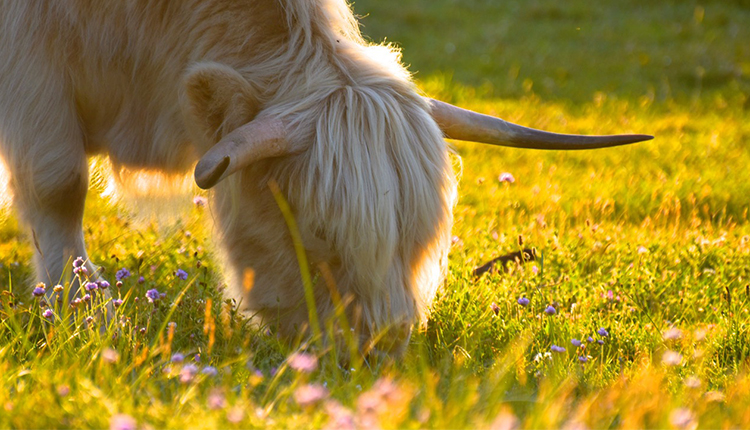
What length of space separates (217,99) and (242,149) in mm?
380

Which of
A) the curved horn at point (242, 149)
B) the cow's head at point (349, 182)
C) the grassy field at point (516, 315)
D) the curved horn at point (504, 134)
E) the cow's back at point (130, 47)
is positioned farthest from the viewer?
the cow's back at point (130, 47)

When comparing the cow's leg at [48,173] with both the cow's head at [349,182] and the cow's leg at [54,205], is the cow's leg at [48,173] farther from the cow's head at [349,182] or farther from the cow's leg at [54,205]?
the cow's head at [349,182]

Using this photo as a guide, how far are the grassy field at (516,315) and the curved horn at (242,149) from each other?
1.48ft

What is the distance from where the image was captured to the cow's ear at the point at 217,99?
3.22 metres

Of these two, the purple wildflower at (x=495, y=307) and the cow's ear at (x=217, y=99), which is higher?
the cow's ear at (x=217, y=99)

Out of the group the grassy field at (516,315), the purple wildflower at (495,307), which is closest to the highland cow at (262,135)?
the grassy field at (516,315)

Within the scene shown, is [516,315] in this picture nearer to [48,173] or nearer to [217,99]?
[217,99]

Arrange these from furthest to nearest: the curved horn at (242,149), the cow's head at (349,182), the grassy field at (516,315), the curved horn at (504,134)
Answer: the curved horn at (504,134), the cow's head at (349,182), the curved horn at (242,149), the grassy field at (516,315)

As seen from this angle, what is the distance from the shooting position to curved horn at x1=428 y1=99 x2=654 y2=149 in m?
3.52

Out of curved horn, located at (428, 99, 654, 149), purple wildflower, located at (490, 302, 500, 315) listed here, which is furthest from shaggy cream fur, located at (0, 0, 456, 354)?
purple wildflower, located at (490, 302, 500, 315)

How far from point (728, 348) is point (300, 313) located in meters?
1.84

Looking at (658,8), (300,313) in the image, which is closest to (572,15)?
(658,8)

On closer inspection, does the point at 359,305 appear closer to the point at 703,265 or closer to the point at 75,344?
the point at 75,344

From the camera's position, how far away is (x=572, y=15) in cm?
1409
